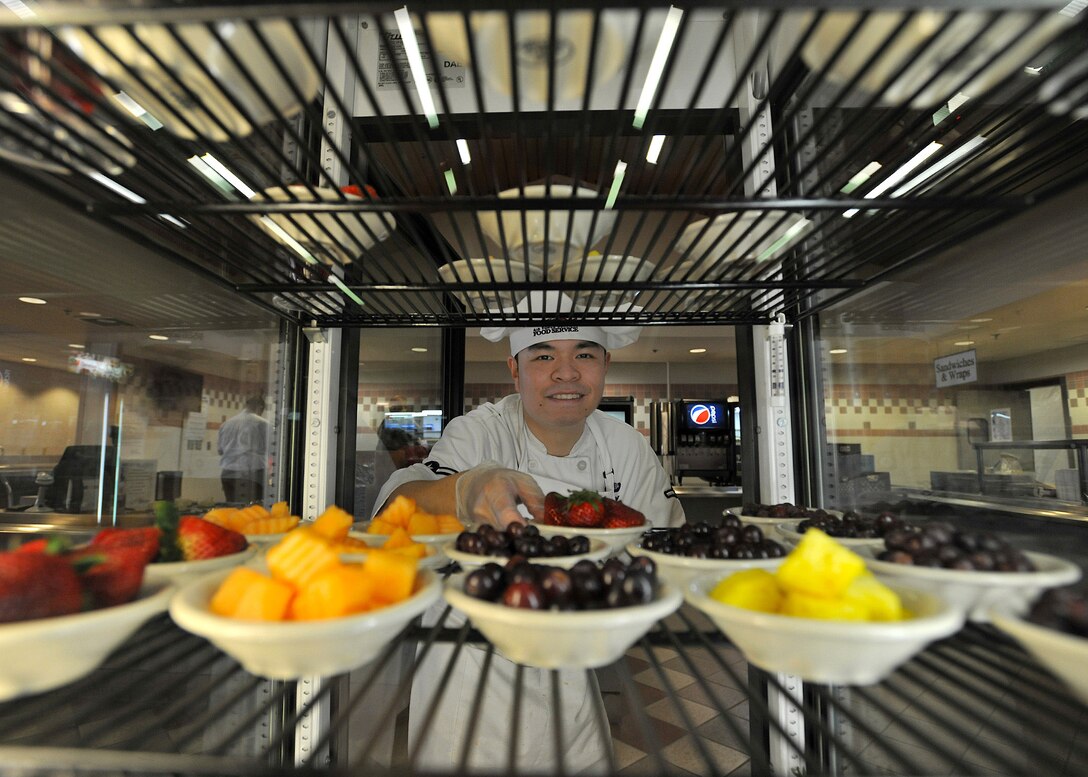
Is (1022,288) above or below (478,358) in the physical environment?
below

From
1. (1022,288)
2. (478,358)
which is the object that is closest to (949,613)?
(1022,288)

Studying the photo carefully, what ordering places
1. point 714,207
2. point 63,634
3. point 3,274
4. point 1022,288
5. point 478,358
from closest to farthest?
point 63,634 → point 714,207 → point 3,274 → point 1022,288 → point 478,358

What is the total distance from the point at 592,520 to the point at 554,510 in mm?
76

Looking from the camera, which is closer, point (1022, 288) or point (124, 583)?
point (124, 583)

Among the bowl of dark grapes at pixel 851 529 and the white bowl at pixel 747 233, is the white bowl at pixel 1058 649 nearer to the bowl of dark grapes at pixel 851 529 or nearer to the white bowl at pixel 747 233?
the bowl of dark grapes at pixel 851 529

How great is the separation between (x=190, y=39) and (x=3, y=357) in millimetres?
490

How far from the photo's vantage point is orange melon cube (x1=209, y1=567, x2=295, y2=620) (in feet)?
1.38

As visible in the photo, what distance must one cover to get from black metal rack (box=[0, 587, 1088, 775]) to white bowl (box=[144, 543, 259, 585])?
0.22 feet

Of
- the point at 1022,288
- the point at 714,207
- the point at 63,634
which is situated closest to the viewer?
the point at 63,634

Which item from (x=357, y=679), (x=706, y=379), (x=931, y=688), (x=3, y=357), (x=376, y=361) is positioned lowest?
(x=357, y=679)

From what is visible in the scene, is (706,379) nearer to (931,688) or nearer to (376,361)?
(376,361)

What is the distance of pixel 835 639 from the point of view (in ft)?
1.28

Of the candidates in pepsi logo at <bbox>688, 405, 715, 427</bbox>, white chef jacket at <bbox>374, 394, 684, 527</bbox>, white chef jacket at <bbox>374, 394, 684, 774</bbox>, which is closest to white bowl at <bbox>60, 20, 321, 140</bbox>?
white chef jacket at <bbox>374, 394, 684, 774</bbox>

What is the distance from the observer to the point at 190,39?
1.40 feet
